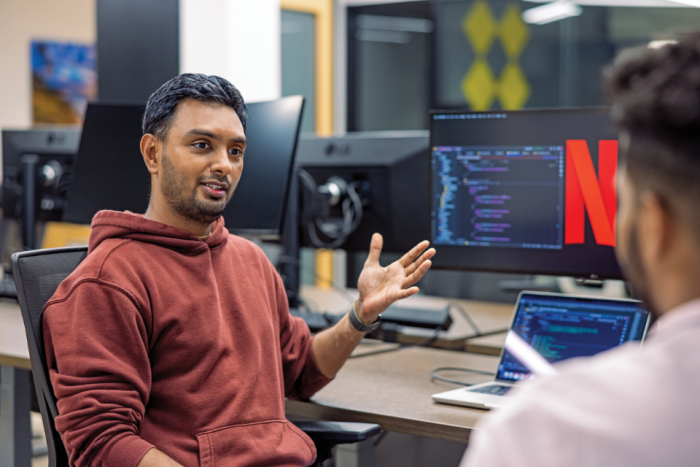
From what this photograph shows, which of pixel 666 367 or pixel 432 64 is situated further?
pixel 432 64

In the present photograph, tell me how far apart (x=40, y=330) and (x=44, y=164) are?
66.9 inches

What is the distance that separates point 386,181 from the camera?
2.22 metres

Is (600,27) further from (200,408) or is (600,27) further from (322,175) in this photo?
(200,408)

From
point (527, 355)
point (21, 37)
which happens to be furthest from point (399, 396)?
point (21, 37)

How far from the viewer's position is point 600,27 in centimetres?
491

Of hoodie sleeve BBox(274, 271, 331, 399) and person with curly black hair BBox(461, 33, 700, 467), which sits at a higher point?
person with curly black hair BBox(461, 33, 700, 467)

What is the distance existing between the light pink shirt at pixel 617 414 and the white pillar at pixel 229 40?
111 inches

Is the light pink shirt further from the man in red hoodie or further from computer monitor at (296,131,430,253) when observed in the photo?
computer monitor at (296,131,430,253)

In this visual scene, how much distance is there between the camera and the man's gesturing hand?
4.95ft

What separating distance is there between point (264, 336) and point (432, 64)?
4.20m

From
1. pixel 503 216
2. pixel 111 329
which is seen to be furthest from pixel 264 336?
pixel 503 216

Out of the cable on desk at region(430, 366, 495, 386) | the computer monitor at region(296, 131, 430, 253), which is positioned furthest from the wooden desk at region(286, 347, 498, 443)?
the computer monitor at region(296, 131, 430, 253)

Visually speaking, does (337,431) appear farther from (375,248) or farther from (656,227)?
(656,227)

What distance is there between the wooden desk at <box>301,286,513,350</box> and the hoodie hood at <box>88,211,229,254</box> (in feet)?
2.98
